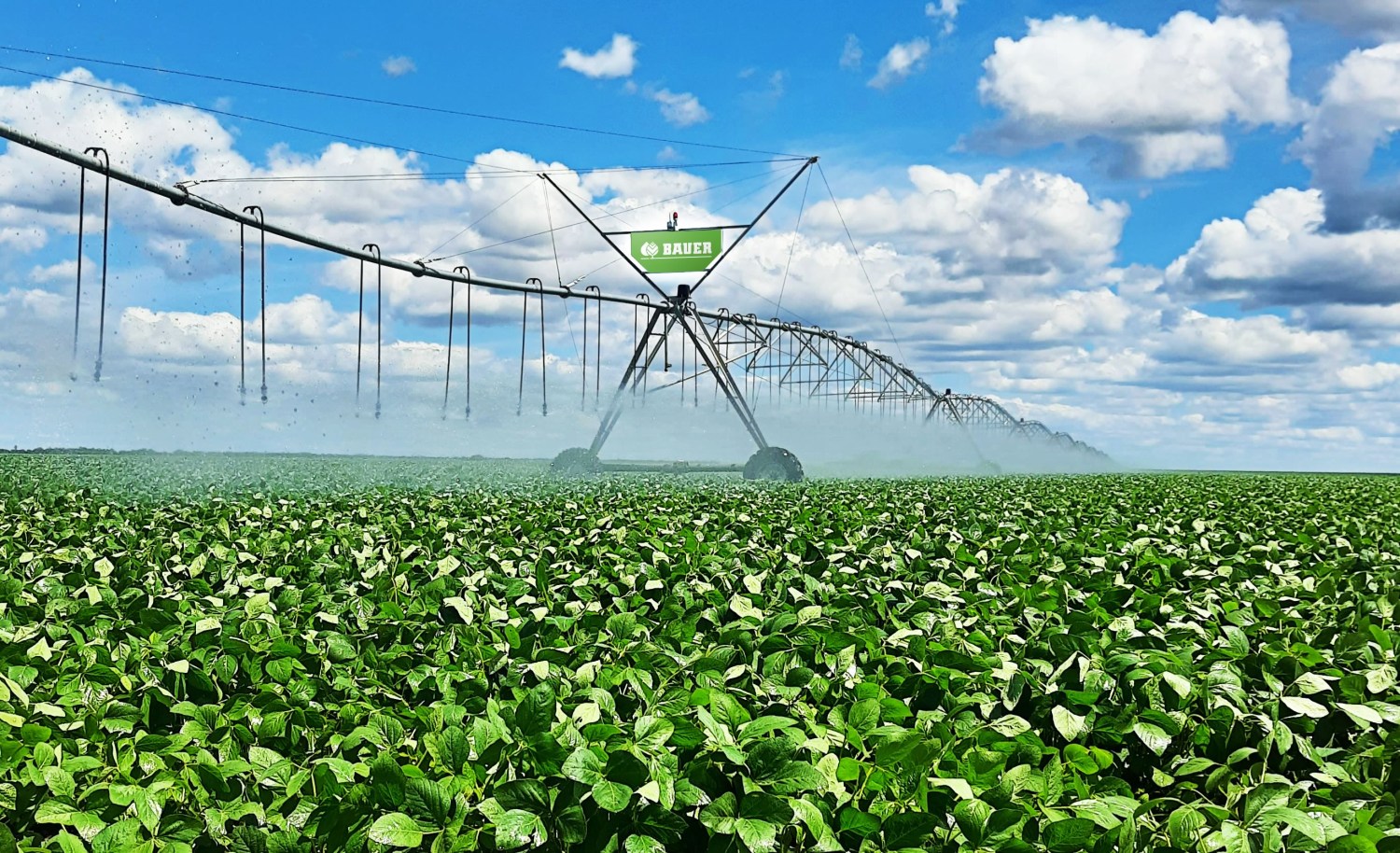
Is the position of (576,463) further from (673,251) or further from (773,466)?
(673,251)

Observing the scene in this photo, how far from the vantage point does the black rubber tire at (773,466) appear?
25922 millimetres

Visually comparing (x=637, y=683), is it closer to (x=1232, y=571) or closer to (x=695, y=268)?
(x=1232, y=571)

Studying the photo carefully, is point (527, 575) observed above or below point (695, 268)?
below

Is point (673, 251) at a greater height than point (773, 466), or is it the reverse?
point (673, 251)

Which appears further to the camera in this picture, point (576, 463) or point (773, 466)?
point (576, 463)

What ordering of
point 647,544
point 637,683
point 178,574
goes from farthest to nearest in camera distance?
1. point 647,544
2. point 178,574
3. point 637,683

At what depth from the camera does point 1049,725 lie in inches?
115

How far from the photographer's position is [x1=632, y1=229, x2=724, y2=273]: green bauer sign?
84.7ft

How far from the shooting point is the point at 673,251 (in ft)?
85.6

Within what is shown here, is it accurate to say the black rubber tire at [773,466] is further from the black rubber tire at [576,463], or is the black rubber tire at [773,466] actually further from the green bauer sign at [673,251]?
the green bauer sign at [673,251]

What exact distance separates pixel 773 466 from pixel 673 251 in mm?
5954

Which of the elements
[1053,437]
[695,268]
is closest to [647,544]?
[695,268]

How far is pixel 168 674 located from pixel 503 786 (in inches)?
70.8

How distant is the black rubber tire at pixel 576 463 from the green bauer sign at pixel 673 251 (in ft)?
17.0
